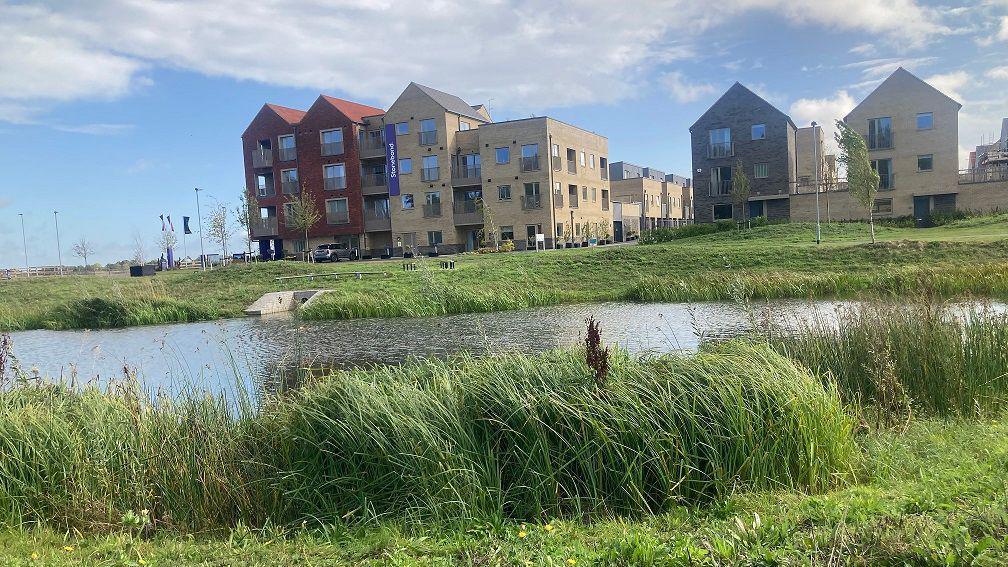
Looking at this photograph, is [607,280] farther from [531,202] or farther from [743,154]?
[743,154]

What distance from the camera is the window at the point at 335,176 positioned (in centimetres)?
5009

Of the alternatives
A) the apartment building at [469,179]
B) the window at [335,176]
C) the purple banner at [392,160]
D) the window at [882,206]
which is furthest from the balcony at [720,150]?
the window at [335,176]

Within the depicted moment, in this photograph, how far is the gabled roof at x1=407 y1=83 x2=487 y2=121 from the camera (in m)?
47.5

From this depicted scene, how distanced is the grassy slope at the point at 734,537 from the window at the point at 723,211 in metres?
42.6

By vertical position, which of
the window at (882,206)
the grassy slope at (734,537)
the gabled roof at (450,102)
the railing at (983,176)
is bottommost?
the grassy slope at (734,537)

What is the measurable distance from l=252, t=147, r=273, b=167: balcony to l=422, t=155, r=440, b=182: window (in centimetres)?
1324

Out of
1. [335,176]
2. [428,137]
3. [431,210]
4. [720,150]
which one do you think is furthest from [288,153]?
[720,150]

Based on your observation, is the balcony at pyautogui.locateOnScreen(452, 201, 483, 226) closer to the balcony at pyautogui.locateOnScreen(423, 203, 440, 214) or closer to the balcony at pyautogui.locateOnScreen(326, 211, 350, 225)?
the balcony at pyautogui.locateOnScreen(423, 203, 440, 214)

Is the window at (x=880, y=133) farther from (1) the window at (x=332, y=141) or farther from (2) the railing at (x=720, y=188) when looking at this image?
(1) the window at (x=332, y=141)

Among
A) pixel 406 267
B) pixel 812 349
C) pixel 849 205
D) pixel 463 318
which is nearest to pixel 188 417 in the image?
pixel 812 349

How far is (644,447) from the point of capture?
16.3 ft

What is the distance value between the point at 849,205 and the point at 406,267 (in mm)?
26820

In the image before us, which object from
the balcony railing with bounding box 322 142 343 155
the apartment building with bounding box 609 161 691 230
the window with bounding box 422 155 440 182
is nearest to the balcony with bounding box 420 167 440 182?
the window with bounding box 422 155 440 182

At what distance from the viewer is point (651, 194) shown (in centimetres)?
7275
